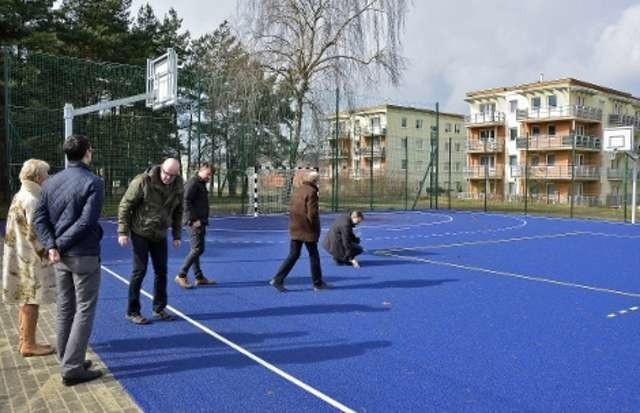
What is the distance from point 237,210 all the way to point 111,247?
37.5 ft

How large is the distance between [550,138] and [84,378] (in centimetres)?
5075

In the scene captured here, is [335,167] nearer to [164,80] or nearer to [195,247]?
[164,80]

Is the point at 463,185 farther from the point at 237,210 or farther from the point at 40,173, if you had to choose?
the point at 40,173

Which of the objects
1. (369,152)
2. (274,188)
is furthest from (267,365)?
(369,152)

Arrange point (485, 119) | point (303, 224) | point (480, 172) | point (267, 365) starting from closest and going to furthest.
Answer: point (267, 365) < point (303, 224) < point (480, 172) < point (485, 119)

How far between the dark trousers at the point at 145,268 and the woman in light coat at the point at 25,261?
1.11 meters

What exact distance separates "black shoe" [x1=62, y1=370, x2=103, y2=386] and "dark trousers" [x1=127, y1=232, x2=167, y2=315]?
1616 millimetres

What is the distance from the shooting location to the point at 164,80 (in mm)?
12211

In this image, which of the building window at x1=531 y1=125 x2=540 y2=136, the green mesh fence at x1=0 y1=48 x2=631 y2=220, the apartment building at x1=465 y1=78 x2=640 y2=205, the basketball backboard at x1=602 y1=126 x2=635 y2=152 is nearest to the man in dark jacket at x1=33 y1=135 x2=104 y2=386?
the green mesh fence at x1=0 y1=48 x2=631 y2=220

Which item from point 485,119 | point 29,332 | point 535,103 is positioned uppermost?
point 535,103

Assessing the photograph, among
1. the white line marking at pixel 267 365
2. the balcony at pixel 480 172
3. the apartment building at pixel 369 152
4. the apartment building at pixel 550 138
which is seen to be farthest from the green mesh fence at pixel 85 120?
the balcony at pixel 480 172

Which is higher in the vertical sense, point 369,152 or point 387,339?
point 369,152

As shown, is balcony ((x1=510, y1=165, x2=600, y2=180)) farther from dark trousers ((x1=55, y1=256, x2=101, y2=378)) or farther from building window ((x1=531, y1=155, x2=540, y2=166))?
dark trousers ((x1=55, y1=256, x2=101, y2=378))

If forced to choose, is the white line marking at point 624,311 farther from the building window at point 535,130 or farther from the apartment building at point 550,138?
the building window at point 535,130
